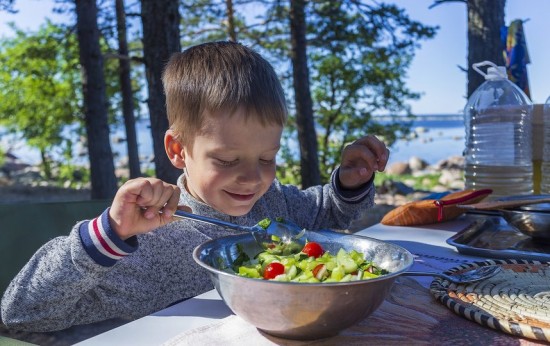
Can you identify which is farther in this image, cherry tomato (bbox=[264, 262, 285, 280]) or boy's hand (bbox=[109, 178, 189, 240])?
boy's hand (bbox=[109, 178, 189, 240])

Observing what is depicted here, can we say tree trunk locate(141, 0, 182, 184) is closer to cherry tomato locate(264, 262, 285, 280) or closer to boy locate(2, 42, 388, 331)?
boy locate(2, 42, 388, 331)

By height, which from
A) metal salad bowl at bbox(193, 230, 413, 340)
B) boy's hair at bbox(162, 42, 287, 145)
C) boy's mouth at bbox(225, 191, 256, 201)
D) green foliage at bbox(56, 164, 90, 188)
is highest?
boy's hair at bbox(162, 42, 287, 145)

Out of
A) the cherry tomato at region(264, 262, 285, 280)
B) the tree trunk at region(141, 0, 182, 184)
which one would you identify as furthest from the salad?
the tree trunk at region(141, 0, 182, 184)

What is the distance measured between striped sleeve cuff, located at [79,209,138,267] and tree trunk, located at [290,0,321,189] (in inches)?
280

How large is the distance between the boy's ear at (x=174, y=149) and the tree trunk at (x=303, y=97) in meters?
6.69

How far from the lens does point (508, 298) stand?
3.20 feet

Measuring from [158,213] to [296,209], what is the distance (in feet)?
2.93

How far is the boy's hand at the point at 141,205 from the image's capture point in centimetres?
111

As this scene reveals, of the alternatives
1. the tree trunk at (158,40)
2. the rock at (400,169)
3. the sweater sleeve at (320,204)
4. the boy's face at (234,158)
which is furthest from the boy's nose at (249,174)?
the rock at (400,169)

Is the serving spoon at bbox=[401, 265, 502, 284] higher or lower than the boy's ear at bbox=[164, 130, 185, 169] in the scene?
lower

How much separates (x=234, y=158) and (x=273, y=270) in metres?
0.50

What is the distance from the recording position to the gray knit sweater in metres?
1.18

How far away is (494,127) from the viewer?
258cm

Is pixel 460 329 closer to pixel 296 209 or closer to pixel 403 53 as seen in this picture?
pixel 296 209
